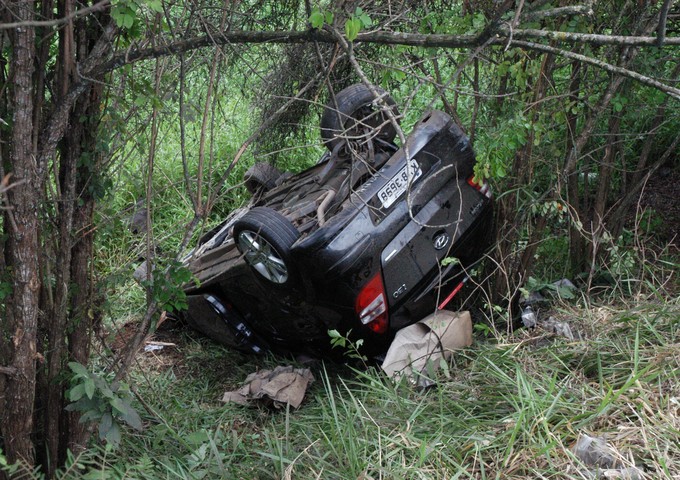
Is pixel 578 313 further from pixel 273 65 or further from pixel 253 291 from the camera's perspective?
pixel 273 65

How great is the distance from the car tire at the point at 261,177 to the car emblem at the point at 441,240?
6.49 feet

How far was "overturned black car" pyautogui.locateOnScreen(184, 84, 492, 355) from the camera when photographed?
429 centimetres

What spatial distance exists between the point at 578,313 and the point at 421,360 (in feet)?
3.22

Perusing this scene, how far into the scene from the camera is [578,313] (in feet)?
14.5

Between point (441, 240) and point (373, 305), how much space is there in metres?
0.61

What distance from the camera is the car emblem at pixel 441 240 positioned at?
4610 mm

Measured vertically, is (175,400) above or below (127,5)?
below

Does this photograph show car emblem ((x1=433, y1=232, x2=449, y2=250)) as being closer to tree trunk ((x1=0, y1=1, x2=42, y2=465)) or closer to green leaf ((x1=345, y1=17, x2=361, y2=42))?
green leaf ((x1=345, y1=17, x2=361, y2=42))

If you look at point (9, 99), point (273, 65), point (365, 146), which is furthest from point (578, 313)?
point (9, 99)

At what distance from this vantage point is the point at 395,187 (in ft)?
14.9

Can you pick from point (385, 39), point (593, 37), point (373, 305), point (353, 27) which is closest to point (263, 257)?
point (373, 305)

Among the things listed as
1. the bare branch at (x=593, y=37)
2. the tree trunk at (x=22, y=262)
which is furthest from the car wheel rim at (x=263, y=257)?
the bare branch at (x=593, y=37)

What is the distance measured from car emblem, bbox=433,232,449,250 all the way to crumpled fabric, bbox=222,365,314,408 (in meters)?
1.08

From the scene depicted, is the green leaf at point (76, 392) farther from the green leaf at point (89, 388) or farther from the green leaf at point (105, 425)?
the green leaf at point (105, 425)
